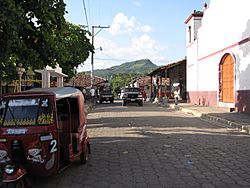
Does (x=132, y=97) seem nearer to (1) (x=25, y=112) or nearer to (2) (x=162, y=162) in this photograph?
(2) (x=162, y=162)

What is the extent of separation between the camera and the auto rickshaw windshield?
661cm

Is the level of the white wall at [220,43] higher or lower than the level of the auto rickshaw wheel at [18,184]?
higher

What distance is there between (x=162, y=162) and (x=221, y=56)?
61.7 feet

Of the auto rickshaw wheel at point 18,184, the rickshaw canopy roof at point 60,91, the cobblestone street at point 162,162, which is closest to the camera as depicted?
the auto rickshaw wheel at point 18,184

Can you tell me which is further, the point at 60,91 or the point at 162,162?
the point at 162,162

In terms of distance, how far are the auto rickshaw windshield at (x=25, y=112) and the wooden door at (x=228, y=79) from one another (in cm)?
1916

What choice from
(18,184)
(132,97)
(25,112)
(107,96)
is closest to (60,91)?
(25,112)

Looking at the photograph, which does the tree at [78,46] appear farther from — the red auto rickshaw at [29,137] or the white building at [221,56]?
the red auto rickshaw at [29,137]

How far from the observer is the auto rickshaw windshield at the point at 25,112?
661cm

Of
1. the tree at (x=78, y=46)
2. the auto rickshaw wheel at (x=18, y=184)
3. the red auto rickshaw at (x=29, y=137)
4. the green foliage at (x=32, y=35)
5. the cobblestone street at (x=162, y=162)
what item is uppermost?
the tree at (x=78, y=46)

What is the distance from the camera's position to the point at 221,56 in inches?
1040

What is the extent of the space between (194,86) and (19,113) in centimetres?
3031

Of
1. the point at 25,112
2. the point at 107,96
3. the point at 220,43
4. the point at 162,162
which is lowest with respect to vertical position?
the point at 162,162

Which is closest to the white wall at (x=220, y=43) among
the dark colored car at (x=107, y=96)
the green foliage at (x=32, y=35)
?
the dark colored car at (x=107, y=96)
